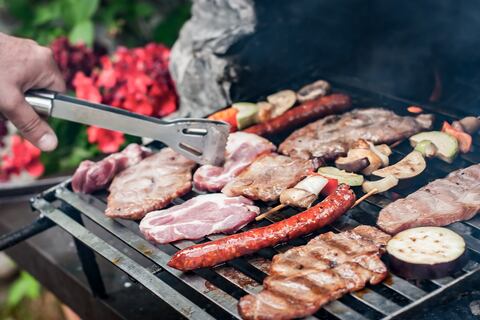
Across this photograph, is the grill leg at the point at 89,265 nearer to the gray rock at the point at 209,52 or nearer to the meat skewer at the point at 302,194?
the meat skewer at the point at 302,194

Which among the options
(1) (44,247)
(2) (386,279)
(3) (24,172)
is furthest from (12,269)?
(2) (386,279)

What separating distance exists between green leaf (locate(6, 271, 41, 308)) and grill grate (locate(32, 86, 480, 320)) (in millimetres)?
2190

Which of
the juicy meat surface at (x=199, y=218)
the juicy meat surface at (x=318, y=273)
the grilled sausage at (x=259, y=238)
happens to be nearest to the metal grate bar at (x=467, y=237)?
the juicy meat surface at (x=318, y=273)

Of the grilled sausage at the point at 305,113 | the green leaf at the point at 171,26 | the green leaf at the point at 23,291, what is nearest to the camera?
the grilled sausage at the point at 305,113

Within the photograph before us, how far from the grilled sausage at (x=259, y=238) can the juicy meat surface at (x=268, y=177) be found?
1.07ft

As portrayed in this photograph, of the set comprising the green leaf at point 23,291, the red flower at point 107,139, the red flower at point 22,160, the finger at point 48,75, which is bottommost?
the green leaf at point 23,291

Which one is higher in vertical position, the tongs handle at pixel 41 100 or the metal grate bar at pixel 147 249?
the tongs handle at pixel 41 100

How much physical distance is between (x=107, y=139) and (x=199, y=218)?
2.68m

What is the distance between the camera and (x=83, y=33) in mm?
6348

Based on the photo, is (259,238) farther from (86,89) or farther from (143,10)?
(143,10)

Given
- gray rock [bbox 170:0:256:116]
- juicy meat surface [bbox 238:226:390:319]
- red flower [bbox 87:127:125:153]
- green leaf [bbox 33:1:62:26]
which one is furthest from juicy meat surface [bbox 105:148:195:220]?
green leaf [bbox 33:1:62:26]

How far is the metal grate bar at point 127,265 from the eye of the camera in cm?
254

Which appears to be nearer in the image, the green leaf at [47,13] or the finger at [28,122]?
the finger at [28,122]

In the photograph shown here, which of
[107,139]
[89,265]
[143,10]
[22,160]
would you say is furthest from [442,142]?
[143,10]
